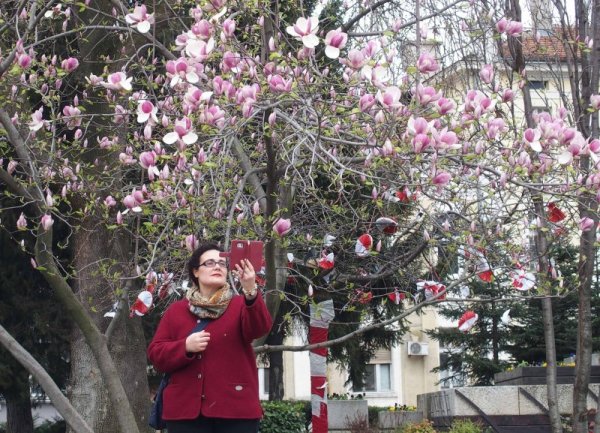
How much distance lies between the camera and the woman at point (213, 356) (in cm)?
452

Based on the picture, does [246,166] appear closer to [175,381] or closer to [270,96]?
[270,96]

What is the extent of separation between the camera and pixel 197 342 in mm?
4453

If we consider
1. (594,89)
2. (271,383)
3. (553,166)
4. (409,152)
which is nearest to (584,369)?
(594,89)

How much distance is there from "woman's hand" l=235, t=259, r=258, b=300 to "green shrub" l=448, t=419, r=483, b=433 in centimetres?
823

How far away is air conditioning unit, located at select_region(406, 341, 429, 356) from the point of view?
4003 centimetres

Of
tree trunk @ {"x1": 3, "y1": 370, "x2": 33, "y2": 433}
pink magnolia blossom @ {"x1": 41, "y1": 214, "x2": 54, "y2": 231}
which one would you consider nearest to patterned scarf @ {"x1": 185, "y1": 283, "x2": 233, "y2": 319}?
pink magnolia blossom @ {"x1": 41, "y1": 214, "x2": 54, "y2": 231}

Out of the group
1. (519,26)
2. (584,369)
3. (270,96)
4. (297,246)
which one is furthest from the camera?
(584,369)

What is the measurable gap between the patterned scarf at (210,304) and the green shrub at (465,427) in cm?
807

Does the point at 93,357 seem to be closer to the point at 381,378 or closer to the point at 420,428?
the point at 420,428

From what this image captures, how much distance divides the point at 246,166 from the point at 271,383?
1308 centimetres

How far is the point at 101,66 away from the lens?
11.1 metres

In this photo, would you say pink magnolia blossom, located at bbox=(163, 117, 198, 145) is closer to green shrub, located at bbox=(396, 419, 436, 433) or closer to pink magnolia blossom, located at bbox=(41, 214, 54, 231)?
pink magnolia blossom, located at bbox=(41, 214, 54, 231)

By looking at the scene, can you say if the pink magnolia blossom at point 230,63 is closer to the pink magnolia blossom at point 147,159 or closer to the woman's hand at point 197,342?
the pink magnolia blossom at point 147,159

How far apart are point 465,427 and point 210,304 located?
26.9ft
